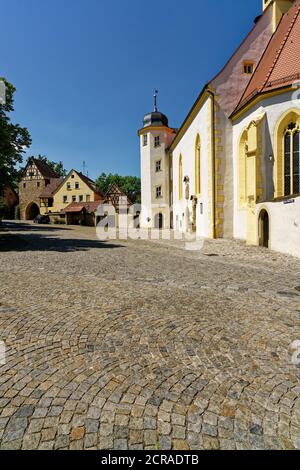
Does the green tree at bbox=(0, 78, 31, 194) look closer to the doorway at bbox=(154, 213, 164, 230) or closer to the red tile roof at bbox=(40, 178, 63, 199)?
the doorway at bbox=(154, 213, 164, 230)

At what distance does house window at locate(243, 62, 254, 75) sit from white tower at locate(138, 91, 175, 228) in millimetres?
14647

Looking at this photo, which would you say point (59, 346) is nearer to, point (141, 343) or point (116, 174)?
point (141, 343)

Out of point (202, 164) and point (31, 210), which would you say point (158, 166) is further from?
point (31, 210)

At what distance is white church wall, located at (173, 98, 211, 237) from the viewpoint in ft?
57.6

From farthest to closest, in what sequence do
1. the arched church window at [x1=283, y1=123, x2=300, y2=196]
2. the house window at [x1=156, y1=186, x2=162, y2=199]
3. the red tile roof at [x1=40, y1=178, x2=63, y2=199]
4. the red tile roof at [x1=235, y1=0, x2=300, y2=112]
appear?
the red tile roof at [x1=40, y1=178, x2=63, y2=199]
the house window at [x1=156, y1=186, x2=162, y2=199]
the red tile roof at [x1=235, y1=0, x2=300, y2=112]
the arched church window at [x1=283, y1=123, x2=300, y2=196]

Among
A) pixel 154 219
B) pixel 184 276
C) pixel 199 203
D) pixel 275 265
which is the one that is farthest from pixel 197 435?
pixel 154 219

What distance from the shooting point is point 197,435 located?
2.00m

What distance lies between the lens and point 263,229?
12.9 meters

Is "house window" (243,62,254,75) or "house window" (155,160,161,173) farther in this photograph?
"house window" (155,160,161,173)

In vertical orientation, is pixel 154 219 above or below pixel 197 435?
above

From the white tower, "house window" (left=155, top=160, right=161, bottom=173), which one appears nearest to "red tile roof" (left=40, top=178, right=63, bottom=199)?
the white tower

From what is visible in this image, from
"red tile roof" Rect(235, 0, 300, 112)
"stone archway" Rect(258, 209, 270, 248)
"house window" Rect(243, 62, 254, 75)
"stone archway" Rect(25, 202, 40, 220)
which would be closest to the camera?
"stone archway" Rect(258, 209, 270, 248)

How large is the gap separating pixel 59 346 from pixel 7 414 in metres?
1.14

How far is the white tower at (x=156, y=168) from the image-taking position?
32.0m
